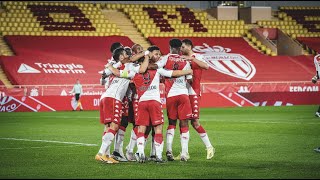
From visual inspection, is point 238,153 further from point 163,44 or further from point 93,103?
point 163,44

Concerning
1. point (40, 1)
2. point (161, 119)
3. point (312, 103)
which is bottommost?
point (312, 103)

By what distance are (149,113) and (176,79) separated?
0.95 metres

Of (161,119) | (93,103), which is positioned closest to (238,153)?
(161,119)

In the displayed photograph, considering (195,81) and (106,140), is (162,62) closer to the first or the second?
(195,81)

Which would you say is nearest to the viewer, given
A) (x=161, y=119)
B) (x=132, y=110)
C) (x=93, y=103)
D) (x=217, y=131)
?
(x=161, y=119)

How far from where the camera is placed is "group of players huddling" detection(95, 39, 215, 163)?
13328mm

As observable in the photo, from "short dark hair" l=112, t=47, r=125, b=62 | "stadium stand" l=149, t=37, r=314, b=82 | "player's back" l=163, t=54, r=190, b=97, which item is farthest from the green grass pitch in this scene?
"stadium stand" l=149, t=37, r=314, b=82

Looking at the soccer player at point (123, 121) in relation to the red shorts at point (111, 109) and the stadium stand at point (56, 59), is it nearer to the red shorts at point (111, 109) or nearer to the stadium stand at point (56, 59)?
the red shorts at point (111, 109)

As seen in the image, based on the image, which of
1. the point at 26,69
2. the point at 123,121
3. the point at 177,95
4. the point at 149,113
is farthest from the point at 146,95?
the point at 26,69

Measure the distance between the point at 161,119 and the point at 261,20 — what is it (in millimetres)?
44342

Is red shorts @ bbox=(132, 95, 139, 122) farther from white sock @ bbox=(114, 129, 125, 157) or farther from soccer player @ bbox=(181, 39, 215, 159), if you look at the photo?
soccer player @ bbox=(181, 39, 215, 159)

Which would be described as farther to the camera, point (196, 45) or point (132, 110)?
point (196, 45)

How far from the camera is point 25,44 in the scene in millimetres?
46438

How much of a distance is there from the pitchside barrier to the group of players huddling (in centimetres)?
2388
